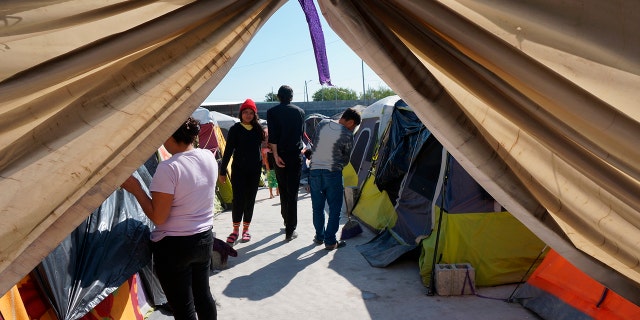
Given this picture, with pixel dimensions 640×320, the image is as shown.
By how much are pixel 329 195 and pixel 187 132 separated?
3.12 metres

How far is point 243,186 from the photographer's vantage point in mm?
5695

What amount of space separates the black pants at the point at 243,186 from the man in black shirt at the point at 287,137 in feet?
1.09

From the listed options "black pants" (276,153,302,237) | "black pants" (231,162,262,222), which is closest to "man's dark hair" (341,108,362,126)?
"black pants" (276,153,302,237)

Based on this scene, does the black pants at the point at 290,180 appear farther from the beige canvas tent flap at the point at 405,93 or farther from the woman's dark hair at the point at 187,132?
the beige canvas tent flap at the point at 405,93

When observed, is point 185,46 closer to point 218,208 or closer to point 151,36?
point 151,36

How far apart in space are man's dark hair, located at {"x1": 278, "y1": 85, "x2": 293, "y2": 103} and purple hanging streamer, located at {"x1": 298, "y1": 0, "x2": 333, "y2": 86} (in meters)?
3.66

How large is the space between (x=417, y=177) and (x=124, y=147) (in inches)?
181

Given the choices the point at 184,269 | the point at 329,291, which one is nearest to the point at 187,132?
the point at 184,269

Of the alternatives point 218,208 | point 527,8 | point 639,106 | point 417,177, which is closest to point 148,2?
point 527,8

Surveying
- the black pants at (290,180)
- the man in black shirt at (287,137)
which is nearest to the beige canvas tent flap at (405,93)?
the man in black shirt at (287,137)

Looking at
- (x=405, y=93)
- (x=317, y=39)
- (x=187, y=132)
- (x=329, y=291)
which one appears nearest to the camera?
(x=405, y=93)

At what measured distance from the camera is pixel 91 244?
2928 millimetres

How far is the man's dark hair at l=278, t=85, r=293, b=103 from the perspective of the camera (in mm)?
5641

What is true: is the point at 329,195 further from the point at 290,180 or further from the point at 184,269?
the point at 184,269
